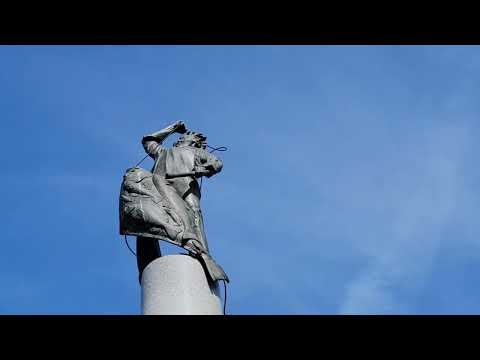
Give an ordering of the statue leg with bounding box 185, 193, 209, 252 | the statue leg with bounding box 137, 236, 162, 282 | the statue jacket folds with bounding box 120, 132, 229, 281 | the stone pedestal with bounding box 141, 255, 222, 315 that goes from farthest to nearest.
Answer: the statue leg with bounding box 185, 193, 209, 252
the statue leg with bounding box 137, 236, 162, 282
the statue jacket folds with bounding box 120, 132, 229, 281
the stone pedestal with bounding box 141, 255, 222, 315

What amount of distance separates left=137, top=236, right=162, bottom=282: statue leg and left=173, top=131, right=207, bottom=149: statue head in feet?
8.25

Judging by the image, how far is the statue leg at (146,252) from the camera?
14.8 meters

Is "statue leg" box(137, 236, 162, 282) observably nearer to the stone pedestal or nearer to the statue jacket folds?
the statue jacket folds

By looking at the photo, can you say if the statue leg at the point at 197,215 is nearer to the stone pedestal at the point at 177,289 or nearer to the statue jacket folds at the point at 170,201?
the statue jacket folds at the point at 170,201

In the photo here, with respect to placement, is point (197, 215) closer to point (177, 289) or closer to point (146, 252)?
point (146, 252)

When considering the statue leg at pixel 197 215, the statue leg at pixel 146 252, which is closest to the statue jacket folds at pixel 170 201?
the statue leg at pixel 197 215

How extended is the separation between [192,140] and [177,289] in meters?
4.25

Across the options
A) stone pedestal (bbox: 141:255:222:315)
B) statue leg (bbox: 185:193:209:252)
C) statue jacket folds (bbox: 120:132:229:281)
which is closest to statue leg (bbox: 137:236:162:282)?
statue jacket folds (bbox: 120:132:229:281)

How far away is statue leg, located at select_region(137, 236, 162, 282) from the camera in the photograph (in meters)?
14.8

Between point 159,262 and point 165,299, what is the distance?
865 mm

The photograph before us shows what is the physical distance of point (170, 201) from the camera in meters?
15.5
